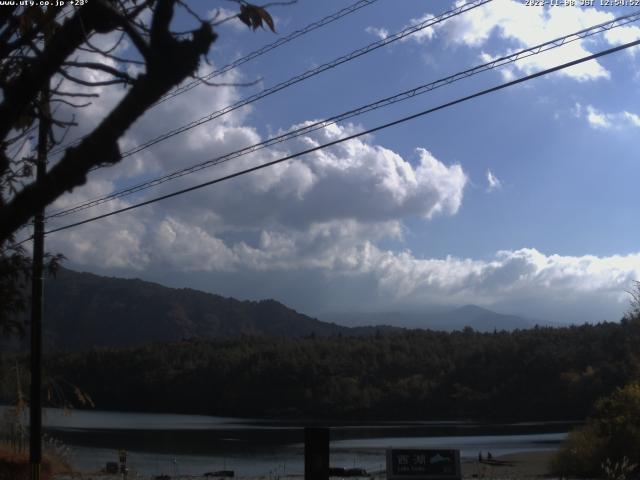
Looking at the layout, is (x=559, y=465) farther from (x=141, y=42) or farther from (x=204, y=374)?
(x=204, y=374)

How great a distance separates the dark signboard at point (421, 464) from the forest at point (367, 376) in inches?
2501

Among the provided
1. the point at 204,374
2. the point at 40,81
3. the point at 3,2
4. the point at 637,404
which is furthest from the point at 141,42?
the point at 204,374

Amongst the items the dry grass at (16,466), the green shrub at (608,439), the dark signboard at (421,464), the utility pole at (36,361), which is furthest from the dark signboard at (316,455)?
the green shrub at (608,439)

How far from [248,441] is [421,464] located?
49446 mm

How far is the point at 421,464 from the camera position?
1132 cm

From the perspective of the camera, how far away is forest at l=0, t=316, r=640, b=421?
263ft

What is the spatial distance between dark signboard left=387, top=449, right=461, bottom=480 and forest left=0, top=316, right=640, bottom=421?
63525 millimetres

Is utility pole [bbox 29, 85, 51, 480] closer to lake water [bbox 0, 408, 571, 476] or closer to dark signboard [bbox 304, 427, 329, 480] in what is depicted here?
dark signboard [bbox 304, 427, 329, 480]

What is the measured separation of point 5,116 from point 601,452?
94.0 ft

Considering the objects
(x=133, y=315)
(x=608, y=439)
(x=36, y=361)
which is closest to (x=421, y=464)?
(x=36, y=361)

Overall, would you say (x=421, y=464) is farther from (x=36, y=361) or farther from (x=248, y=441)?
(x=248, y=441)

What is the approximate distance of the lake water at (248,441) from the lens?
4097 centimetres

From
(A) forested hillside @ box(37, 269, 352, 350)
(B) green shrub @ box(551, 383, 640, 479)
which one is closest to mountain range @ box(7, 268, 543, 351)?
(A) forested hillside @ box(37, 269, 352, 350)

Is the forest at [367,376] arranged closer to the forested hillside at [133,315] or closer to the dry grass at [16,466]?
the forested hillside at [133,315]
